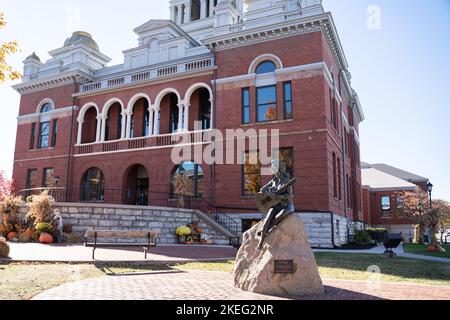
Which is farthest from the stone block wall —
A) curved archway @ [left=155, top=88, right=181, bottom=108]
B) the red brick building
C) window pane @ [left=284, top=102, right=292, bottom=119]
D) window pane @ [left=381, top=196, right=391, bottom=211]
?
window pane @ [left=381, top=196, right=391, bottom=211]

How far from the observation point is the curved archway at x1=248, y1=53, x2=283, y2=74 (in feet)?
73.4

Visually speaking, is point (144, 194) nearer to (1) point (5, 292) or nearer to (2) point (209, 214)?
(2) point (209, 214)

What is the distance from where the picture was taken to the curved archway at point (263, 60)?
2236 centimetres

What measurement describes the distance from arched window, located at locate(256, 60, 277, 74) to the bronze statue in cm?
1553

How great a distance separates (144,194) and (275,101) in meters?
11.4

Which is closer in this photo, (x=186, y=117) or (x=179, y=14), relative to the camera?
(x=186, y=117)

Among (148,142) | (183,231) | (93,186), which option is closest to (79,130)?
(93,186)

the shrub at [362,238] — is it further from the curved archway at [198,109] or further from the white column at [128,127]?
the white column at [128,127]

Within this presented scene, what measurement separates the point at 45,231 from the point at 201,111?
43.4 ft

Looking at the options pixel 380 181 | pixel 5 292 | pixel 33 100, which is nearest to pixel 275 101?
pixel 5 292

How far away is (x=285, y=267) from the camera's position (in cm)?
695

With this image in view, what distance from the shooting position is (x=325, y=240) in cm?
1961

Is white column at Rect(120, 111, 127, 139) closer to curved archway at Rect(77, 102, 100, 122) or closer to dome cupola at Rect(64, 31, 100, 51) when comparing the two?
curved archway at Rect(77, 102, 100, 122)

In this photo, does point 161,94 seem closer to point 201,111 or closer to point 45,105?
point 201,111
